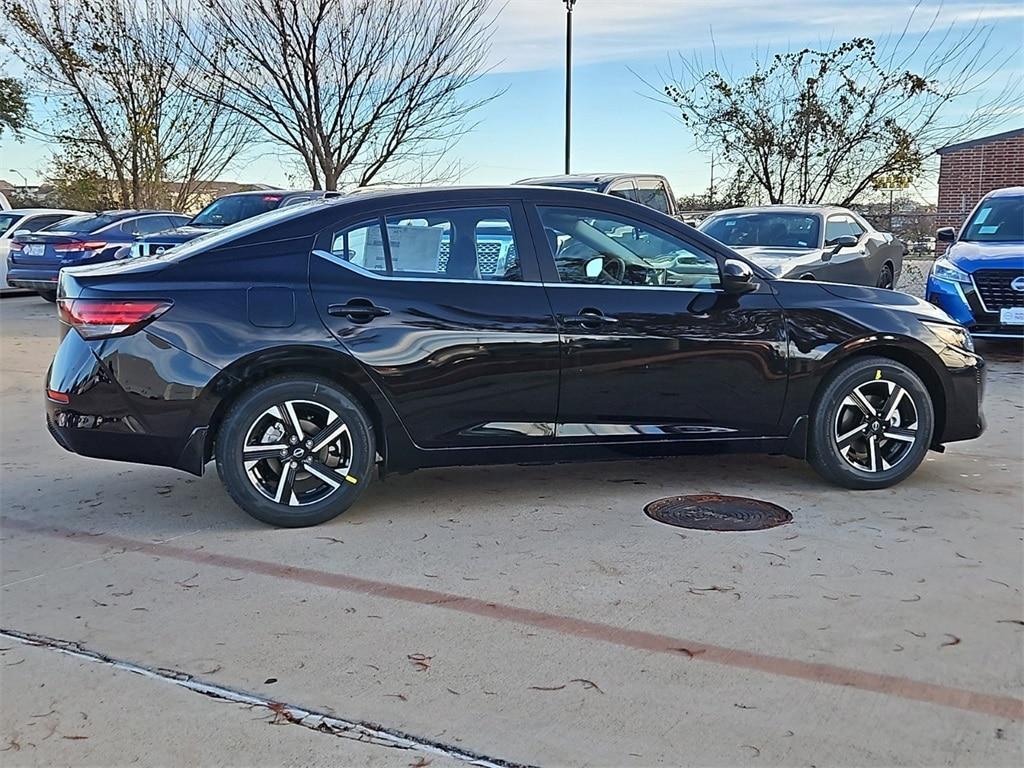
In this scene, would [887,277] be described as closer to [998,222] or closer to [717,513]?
[998,222]

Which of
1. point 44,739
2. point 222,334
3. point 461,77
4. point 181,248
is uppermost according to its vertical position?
point 461,77

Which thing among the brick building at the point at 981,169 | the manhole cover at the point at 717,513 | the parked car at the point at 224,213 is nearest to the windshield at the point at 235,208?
the parked car at the point at 224,213

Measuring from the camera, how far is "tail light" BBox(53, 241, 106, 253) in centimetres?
1486

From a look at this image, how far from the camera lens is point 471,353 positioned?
4977 mm

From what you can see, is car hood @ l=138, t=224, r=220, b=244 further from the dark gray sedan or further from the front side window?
the front side window

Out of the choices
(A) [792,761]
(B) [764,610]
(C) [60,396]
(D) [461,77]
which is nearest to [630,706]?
(A) [792,761]

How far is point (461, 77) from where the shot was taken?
73.3 ft

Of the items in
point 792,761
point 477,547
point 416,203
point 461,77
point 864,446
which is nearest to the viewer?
point 792,761

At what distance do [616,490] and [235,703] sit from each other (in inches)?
111

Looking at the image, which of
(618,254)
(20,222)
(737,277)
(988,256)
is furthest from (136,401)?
(20,222)

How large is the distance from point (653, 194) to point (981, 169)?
14.8 m

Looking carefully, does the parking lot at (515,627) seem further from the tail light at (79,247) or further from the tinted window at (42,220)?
the tinted window at (42,220)

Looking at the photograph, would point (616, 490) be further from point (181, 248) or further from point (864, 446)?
point (181, 248)

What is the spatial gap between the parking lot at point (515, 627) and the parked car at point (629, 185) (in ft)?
23.3
